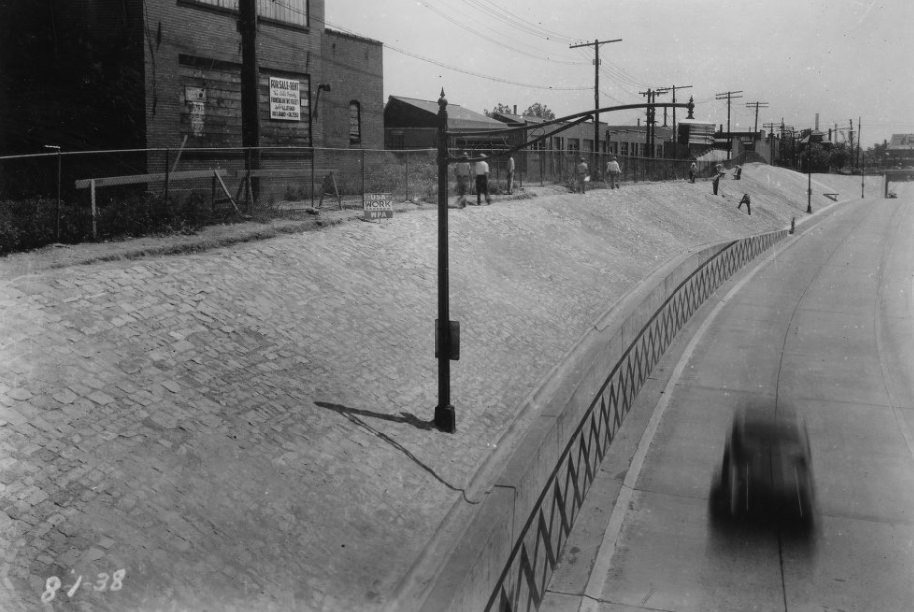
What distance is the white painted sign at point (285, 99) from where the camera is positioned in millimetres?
26828

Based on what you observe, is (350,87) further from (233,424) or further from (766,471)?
(233,424)

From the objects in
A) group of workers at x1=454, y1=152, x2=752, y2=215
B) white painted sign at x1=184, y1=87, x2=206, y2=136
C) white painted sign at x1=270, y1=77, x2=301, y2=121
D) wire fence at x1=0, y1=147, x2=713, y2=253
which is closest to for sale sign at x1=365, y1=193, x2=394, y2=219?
wire fence at x1=0, y1=147, x2=713, y2=253

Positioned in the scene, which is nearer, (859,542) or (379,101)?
(859,542)

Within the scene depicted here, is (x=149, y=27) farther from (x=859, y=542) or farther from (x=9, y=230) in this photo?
(x=859, y=542)

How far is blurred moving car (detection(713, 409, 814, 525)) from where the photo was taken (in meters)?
12.2

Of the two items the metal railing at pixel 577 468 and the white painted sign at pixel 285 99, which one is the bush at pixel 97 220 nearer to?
the metal railing at pixel 577 468

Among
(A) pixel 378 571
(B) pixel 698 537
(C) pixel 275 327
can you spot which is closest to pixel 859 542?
(B) pixel 698 537

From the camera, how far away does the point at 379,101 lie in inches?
1432

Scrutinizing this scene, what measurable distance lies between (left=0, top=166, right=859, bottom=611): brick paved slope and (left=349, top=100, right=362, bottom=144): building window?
58.0ft

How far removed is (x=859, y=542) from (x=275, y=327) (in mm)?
8621

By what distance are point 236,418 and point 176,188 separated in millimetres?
11064

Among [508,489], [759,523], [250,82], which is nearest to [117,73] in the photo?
[250,82]

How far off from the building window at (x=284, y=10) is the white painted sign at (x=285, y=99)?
1898mm

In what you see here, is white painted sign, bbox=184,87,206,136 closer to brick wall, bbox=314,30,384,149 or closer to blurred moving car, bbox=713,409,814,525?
brick wall, bbox=314,30,384,149
